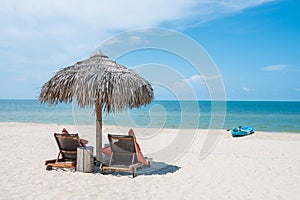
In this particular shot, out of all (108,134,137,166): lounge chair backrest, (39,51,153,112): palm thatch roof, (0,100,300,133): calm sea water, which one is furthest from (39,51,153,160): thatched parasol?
(0,100,300,133): calm sea water

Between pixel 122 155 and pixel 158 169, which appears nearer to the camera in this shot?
pixel 122 155

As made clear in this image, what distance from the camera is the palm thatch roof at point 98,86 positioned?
508cm

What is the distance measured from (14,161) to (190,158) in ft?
13.2

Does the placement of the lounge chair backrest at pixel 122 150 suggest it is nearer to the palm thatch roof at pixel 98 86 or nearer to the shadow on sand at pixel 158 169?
the shadow on sand at pixel 158 169

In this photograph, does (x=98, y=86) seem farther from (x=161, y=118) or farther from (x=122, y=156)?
(x=161, y=118)

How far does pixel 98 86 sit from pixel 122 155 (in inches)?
54.2

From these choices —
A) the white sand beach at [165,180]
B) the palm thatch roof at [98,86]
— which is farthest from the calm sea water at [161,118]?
the palm thatch roof at [98,86]

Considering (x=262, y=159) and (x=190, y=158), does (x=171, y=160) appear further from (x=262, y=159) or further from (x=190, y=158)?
(x=262, y=159)

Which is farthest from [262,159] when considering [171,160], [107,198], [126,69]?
[107,198]

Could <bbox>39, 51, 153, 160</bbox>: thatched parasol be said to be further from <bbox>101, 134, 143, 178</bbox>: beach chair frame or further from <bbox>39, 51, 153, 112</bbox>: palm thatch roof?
<bbox>101, 134, 143, 178</bbox>: beach chair frame

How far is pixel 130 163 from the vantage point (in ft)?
17.7

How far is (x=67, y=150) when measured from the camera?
5.41m

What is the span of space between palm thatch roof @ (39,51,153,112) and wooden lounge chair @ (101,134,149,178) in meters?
0.58

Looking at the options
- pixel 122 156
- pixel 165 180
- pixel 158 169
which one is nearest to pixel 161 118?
pixel 158 169
